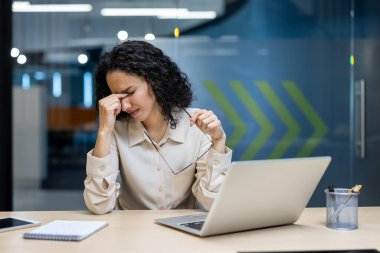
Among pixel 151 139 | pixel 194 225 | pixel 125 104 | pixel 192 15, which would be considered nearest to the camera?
pixel 194 225

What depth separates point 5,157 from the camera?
13.3ft

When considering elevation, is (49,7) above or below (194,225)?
above

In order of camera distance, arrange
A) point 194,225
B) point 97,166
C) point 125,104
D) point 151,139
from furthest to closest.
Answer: point 151,139
point 125,104
point 97,166
point 194,225

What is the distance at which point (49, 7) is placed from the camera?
3.95 metres

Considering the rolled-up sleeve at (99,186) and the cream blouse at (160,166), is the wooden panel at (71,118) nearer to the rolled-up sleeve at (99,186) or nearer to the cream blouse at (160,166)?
the cream blouse at (160,166)

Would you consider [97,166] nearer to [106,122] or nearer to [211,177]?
[106,122]

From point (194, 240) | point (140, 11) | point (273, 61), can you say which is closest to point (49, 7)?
point (140, 11)

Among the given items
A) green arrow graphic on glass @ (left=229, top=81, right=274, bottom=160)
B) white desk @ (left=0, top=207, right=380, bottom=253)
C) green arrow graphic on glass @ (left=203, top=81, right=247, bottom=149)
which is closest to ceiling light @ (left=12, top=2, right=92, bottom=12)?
green arrow graphic on glass @ (left=203, top=81, right=247, bottom=149)

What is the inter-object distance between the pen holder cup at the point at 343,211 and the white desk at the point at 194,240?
0.10 feet

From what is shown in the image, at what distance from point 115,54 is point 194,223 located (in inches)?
34.4

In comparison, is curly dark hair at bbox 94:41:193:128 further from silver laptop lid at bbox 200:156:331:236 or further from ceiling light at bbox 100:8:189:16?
ceiling light at bbox 100:8:189:16

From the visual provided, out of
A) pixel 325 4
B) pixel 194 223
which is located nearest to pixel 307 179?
pixel 194 223

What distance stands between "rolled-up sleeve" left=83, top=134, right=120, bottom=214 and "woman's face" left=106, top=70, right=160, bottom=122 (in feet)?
0.74

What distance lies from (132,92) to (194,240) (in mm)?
823
